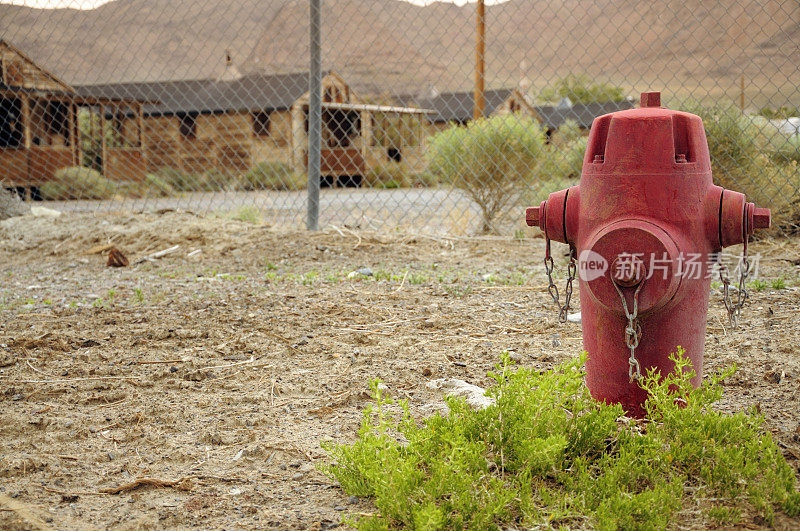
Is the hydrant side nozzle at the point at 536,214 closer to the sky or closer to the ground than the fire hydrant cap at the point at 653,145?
closer to the ground

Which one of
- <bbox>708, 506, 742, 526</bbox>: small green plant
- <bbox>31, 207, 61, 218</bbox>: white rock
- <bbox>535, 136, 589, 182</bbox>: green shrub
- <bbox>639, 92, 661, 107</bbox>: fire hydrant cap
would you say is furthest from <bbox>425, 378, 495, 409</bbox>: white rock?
<bbox>31, 207, 61, 218</bbox>: white rock

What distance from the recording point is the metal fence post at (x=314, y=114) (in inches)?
221

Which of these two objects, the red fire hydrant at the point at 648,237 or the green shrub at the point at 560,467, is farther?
the red fire hydrant at the point at 648,237

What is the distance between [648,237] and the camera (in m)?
1.78

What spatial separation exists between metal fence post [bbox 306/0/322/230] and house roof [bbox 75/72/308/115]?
1670cm

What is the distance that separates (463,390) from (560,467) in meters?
0.66

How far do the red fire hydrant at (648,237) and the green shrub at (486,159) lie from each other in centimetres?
468

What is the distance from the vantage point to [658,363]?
192cm

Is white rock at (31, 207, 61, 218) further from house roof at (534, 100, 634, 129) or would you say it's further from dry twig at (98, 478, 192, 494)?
dry twig at (98, 478, 192, 494)

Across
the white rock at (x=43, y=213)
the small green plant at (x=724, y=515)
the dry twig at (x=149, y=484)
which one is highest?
the white rock at (x=43, y=213)

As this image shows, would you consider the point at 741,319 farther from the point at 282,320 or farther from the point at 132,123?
the point at 132,123

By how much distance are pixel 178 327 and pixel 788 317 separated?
9.78ft

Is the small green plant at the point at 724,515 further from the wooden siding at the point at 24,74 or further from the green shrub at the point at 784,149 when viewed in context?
the wooden siding at the point at 24,74

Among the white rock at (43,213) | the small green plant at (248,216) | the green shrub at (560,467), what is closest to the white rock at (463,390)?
the green shrub at (560,467)
